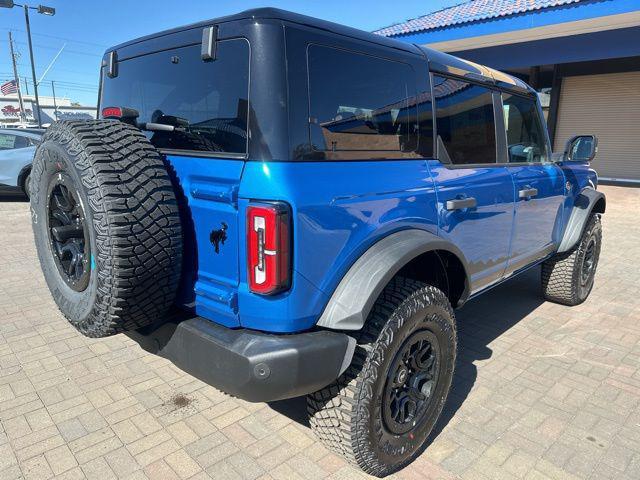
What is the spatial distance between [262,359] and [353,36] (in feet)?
4.85

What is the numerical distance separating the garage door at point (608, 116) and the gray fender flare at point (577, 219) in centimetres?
1285

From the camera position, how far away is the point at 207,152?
2023mm

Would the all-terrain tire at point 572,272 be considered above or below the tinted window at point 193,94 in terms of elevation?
below

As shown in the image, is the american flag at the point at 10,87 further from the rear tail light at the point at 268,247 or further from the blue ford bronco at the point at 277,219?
the rear tail light at the point at 268,247

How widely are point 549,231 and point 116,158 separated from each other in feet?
11.2

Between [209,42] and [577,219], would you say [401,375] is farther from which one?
[577,219]

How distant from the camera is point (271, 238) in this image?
1732mm

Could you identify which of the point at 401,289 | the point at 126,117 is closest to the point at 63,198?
the point at 126,117

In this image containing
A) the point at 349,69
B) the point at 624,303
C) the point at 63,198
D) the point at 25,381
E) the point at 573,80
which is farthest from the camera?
the point at 573,80

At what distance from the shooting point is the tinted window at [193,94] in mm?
1909

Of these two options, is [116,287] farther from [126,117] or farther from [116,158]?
[126,117]

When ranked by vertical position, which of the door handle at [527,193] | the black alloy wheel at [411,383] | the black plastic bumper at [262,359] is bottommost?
the black alloy wheel at [411,383]

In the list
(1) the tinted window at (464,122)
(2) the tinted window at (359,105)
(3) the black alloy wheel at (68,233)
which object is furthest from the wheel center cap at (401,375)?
(3) the black alloy wheel at (68,233)

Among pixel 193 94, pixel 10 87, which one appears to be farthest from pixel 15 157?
pixel 10 87
